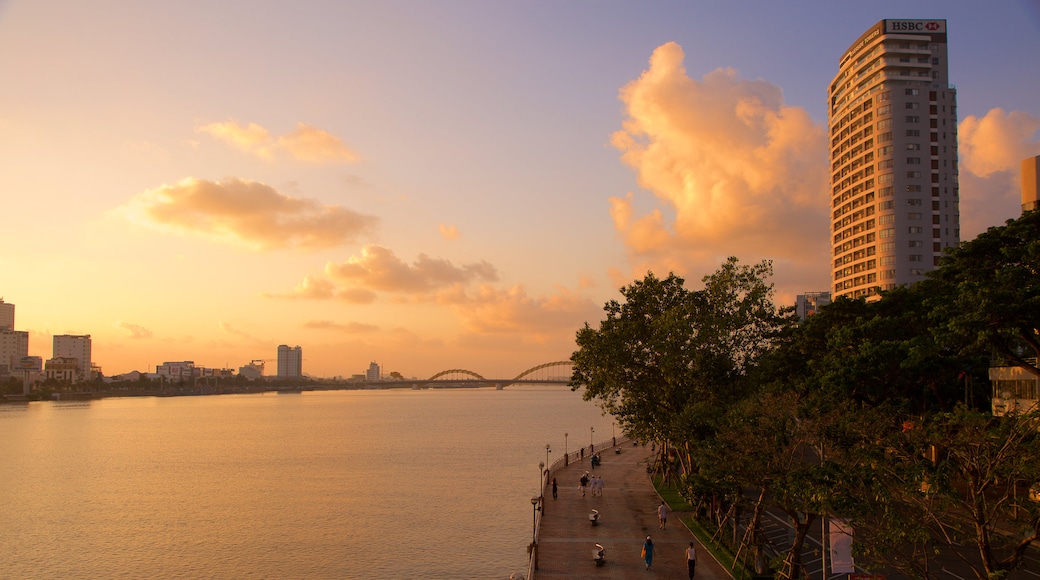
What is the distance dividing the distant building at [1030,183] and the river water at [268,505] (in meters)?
36.0

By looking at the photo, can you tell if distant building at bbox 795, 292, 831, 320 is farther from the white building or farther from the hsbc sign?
the white building

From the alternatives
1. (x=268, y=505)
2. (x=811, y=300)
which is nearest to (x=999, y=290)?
(x=268, y=505)

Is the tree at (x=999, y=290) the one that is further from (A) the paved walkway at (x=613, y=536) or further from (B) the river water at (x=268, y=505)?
(B) the river water at (x=268, y=505)

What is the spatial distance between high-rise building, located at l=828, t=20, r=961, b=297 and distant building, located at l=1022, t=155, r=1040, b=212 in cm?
6425

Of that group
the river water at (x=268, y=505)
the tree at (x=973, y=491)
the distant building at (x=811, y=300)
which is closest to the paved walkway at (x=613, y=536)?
the river water at (x=268, y=505)

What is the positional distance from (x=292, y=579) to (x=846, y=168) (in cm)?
11063

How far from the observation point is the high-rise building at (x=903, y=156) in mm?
110250

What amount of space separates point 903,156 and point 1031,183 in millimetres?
70079

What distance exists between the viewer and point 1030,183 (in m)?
46.7

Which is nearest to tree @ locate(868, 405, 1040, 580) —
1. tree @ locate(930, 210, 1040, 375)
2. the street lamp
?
tree @ locate(930, 210, 1040, 375)

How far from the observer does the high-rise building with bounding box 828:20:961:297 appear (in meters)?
110

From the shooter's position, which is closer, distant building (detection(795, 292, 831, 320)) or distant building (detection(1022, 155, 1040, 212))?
distant building (detection(1022, 155, 1040, 212))

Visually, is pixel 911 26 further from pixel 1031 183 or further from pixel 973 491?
pixel 973 491

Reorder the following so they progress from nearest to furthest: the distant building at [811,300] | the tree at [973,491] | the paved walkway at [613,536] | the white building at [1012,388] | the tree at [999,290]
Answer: the tree at [973,491] < the paved walkway at [613,536] < the tree at [999,290] < the white building at [1012,388] < the distant building at [811,300]
